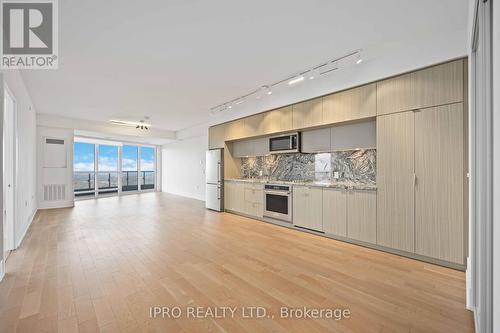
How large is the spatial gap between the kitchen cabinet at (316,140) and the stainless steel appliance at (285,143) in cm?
15

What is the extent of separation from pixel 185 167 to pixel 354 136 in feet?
24.6

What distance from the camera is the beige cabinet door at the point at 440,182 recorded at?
103 inches

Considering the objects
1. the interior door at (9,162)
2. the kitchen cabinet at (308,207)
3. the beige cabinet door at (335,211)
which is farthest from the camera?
the kitchen cabinet at (308,207)

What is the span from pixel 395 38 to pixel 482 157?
1.98 metres

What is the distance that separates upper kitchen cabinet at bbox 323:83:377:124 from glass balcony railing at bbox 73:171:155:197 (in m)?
9.66

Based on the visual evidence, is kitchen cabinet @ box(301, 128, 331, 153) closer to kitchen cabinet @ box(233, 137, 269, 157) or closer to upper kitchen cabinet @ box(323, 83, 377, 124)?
upper kitchen cabinet @ box(323, 83, 377, 124)

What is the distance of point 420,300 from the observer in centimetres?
203

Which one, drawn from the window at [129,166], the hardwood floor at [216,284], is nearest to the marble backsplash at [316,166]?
the hardwood floor at [216,284]

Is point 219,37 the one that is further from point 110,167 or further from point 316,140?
point 110,167

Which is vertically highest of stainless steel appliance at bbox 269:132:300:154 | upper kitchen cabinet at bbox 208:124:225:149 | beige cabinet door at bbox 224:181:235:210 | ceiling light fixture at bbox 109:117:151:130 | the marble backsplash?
ceiling light fixture at bbox 109:117:151:130

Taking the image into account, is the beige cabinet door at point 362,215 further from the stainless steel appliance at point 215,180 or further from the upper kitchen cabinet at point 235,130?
the stainless steel appliance at point 215,180

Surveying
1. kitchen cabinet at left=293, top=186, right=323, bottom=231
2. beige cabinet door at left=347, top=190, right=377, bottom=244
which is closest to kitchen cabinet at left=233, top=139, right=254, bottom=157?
kitchen cabinet at left=293, top=186, right=323, bottom=231

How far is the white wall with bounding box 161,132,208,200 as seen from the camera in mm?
8688

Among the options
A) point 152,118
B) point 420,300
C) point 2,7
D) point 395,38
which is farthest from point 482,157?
point 152,118
